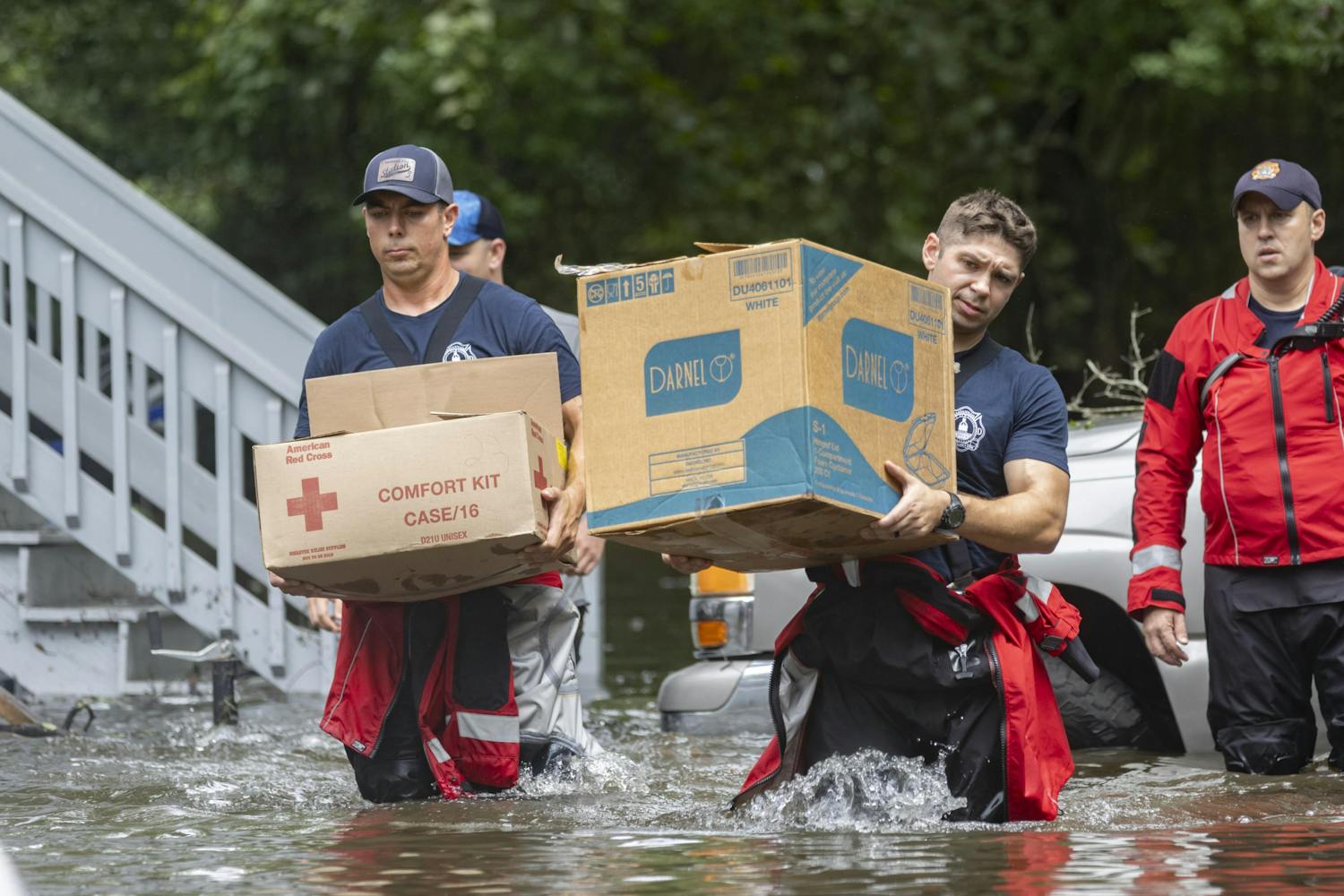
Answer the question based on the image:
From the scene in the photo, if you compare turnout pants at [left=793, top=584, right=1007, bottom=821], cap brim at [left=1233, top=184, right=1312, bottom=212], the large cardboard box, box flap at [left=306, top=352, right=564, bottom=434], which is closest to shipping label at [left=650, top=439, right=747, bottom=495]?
the large cardboard box

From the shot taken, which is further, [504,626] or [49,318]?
[49,318]

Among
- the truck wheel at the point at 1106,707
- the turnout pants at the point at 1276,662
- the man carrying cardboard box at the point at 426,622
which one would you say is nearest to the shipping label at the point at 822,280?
the man carrying cardboard box at the point at 426,622

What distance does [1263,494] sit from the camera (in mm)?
5680

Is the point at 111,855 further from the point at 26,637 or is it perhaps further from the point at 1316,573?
the point at 26,637

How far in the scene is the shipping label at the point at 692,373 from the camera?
4.34m

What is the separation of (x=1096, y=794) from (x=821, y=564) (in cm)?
143

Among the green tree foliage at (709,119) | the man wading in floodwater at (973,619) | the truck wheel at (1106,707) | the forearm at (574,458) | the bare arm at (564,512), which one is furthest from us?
the green tree foliage at (709,119)

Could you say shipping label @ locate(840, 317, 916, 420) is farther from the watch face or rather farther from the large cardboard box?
the watch face

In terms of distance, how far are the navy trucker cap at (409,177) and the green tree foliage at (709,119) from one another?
35.6ft

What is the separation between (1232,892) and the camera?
167 inches

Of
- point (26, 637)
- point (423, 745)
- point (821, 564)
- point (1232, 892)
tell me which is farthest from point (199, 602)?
point (1232, 892)

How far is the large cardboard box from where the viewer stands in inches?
167

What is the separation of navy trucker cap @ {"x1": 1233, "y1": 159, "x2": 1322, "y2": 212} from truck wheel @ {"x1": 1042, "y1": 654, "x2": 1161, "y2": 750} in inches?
63.0

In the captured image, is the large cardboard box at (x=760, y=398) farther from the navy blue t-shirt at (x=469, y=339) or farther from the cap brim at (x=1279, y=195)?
the cap brim at (x=1279, y=195)
